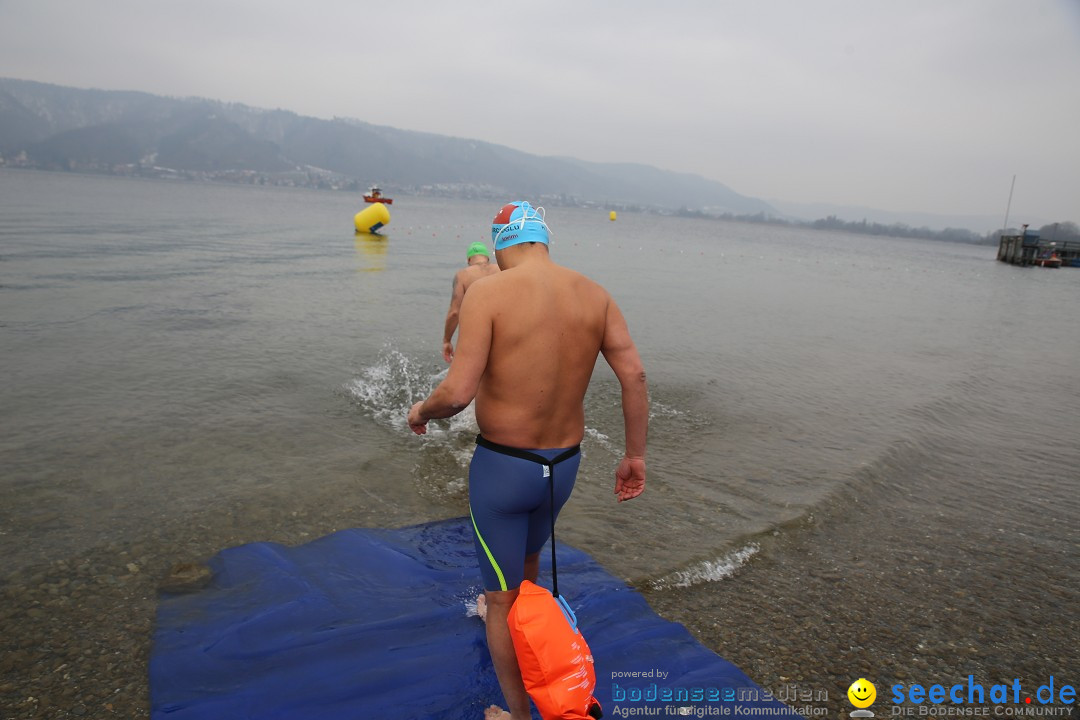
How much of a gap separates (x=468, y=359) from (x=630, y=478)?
3.76 ft

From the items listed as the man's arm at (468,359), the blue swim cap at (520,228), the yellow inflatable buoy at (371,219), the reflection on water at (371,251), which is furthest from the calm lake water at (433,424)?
the yellow inflatable buoy at (371,219)

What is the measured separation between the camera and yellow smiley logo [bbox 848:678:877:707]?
335 cm

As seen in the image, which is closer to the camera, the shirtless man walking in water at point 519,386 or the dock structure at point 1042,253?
the shirtless man walking in water at point 519,386

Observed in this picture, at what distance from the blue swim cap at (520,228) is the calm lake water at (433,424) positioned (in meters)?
2.79

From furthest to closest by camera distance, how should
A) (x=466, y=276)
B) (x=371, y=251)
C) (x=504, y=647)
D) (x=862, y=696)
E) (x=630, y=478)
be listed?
1. (x=371, y=251)
2. (x=466, y=276)
3. (x=862, y=696)
4. (x=630, y=478)
5. (x=504, y=647)

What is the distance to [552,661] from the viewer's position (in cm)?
246

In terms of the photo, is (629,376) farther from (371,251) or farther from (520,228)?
(371,251)

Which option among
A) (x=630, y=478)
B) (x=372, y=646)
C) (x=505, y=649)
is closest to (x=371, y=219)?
(x=372, y=646)

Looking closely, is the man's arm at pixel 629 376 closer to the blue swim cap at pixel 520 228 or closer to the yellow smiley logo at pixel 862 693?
the blue swim cap at pixel 520 228

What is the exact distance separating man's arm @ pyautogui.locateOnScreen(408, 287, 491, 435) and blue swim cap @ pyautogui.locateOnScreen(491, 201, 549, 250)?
0.41 m

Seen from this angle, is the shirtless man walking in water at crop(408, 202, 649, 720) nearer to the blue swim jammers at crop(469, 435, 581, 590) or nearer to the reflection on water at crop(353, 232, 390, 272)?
the blue swim jammers at crop(469, 435, 581, 590)

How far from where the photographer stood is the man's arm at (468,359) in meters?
2.57

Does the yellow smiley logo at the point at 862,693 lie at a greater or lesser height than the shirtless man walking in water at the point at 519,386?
lesser

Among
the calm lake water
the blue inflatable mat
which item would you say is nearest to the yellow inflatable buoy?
the calm lake water
